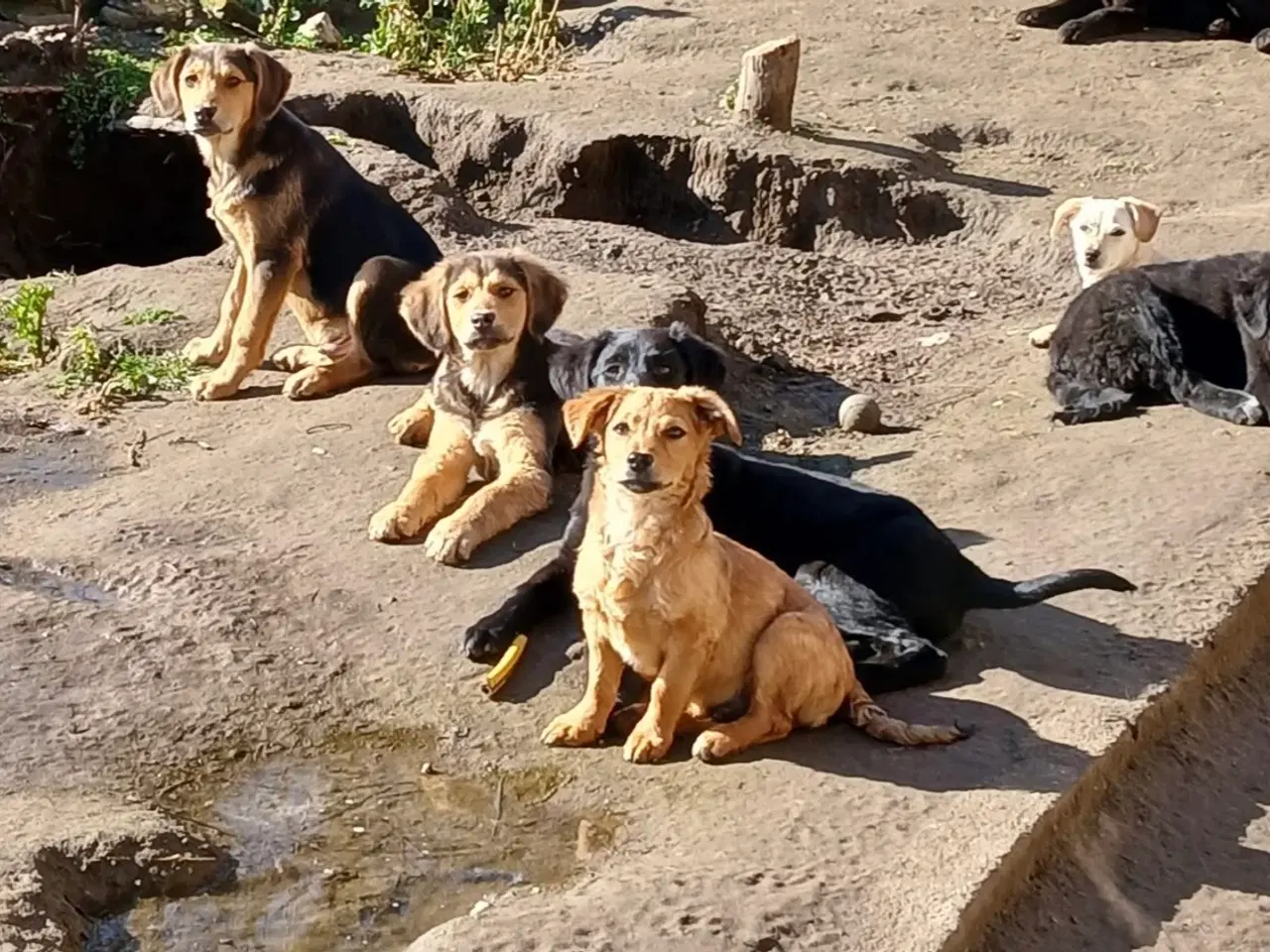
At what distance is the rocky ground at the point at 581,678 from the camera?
4.49 meters

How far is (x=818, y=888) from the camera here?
4.34 meters

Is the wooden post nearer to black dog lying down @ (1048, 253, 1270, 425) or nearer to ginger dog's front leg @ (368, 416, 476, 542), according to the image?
black dog lying down @ (1048, 253, 1270, 425)

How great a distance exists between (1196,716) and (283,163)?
13.9 ft

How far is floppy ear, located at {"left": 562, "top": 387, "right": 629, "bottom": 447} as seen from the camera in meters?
4.89

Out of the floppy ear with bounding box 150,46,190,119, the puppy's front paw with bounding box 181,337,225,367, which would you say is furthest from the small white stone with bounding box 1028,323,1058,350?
the floppy ear with bounding box 150,46,190,119

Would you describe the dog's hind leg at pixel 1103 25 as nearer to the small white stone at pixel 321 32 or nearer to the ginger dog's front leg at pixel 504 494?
the small white stone at pixel 321 32

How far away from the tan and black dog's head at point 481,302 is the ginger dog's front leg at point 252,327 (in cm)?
110

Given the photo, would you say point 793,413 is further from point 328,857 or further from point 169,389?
point 328,857

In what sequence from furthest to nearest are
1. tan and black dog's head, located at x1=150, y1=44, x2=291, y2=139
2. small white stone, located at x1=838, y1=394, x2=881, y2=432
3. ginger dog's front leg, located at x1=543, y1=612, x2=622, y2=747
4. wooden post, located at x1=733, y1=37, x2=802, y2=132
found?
wooden post, located at x1=733, y1=37, x2=802, y2=132 → small white stone, located at x1=838, y1=394, x2=881, y2=432 → tan and black dog's head, located at x1=150, y1=44, x2=291, y2=139 → ginger dog's front leg, located at x1=543, y1=612, x2=622, y2=747

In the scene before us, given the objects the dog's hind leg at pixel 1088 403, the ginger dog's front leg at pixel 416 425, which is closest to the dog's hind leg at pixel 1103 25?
the dog's hind leg at pixel 1088 403

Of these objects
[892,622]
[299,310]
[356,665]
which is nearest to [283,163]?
[299,310]

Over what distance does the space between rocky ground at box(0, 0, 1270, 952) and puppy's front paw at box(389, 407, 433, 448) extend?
136mm

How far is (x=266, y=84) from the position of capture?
768 centimetres

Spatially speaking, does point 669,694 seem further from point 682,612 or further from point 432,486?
point 432,486
